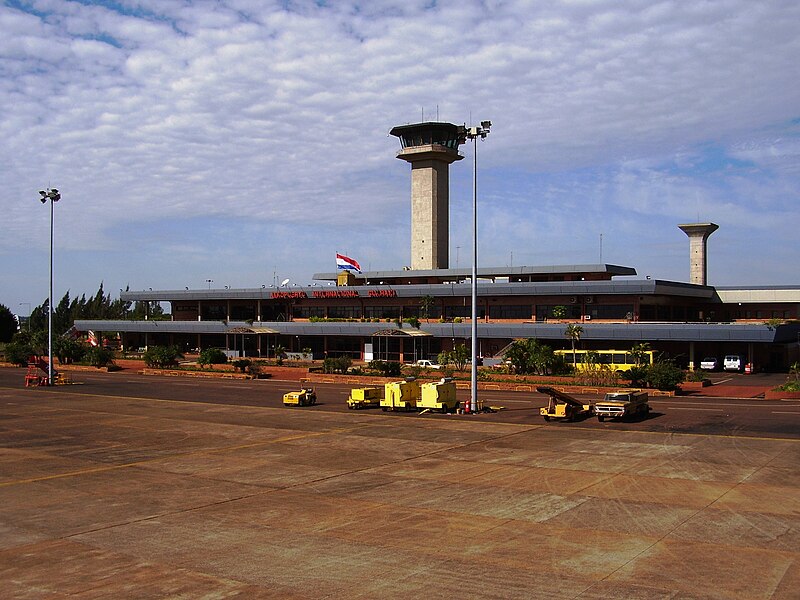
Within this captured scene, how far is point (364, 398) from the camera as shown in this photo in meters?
41.9

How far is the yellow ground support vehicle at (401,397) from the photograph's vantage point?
133ft

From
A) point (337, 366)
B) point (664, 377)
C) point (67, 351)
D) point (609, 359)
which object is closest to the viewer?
point (664, 377)

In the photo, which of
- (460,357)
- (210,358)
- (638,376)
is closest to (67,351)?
(210,358)

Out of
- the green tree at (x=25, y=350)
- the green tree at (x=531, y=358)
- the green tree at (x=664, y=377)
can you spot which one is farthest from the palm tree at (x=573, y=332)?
the green tree at (x=25, y=350)

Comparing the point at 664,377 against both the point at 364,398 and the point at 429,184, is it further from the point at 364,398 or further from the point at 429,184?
the point at 429,184

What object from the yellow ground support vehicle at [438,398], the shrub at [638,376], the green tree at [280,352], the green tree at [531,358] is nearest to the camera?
the yellow ground support vehicle at [438,398]

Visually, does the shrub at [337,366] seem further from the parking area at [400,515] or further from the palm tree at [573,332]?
the parking area at [400,515]

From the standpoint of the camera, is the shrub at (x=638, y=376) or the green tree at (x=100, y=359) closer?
the shrub at (x=638, y=376)

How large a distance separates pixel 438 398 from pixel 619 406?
31.1ft

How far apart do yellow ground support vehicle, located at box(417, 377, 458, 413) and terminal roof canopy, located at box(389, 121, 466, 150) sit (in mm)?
59218

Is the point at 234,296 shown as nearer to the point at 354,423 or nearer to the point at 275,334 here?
the point at 275,334

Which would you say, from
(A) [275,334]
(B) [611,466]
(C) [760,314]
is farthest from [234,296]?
(B) [611,466]

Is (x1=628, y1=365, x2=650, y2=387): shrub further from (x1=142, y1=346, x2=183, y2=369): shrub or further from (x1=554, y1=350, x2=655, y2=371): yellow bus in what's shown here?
(x1=142, y1=346, x2=183, y2=369): shrub

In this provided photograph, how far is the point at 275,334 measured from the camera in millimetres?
90875
